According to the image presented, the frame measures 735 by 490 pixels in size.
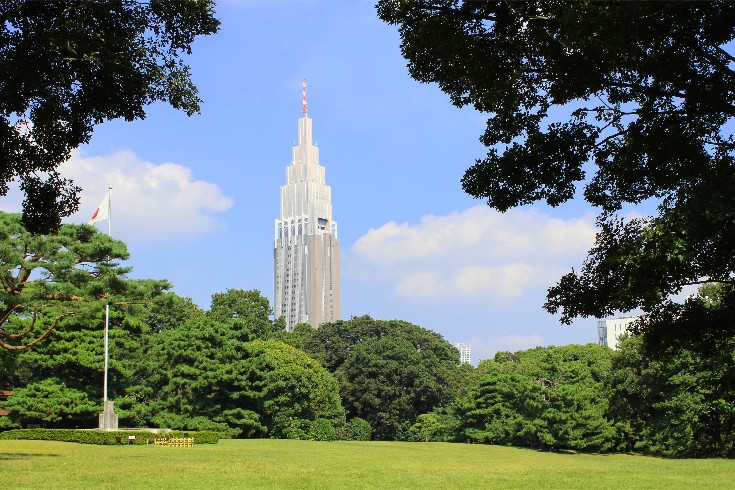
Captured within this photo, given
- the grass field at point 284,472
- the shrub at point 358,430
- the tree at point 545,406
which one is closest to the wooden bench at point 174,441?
the grass field at point 284,472

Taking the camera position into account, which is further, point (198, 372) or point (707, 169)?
point (198, 372)

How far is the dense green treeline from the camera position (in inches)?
1260

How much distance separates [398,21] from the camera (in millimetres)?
9875

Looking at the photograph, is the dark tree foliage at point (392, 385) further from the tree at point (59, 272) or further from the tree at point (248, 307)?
the tree at point (59, 272)

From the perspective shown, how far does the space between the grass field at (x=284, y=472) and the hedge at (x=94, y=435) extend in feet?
5.21

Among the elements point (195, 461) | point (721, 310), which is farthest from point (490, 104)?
point (195, 461)

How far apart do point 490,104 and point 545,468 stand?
20760mm

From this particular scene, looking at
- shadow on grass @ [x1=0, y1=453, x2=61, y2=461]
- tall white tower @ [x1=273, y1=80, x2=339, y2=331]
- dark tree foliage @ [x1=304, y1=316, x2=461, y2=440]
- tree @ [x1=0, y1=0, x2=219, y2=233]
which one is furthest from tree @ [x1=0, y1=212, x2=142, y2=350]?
tall white tower @ [x1=273, y1=80, x2=339, y2=331]

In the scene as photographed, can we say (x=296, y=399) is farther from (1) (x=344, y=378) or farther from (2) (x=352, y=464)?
(2) (x=352, y=464)

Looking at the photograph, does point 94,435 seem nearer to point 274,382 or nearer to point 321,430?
point 274,382

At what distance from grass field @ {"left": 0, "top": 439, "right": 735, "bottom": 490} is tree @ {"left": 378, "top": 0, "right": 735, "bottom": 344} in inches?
423

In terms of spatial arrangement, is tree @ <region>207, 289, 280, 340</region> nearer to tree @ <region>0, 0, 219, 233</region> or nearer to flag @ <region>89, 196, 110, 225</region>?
flag @ <region>89, 196, 110, 225</region>

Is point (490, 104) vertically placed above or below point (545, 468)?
above

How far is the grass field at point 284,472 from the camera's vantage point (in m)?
19.0
